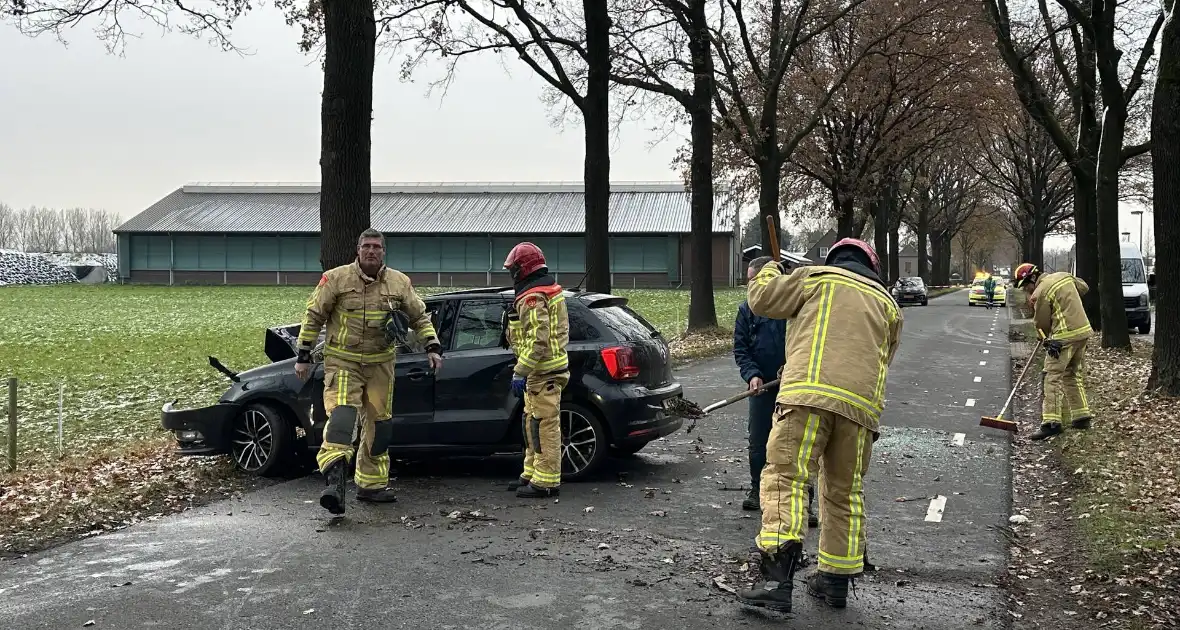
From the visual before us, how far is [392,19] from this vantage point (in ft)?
63.1

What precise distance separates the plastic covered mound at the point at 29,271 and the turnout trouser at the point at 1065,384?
7670 centimetres

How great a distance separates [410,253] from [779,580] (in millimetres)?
67612

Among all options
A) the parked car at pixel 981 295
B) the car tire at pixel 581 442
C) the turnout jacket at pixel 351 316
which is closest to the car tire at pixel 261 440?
the turnout jacket at pixel 351 316

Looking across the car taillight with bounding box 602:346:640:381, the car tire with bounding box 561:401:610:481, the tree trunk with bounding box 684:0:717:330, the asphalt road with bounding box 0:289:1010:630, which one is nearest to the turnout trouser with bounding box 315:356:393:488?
the asphalt road with bounding box 0:289:1010:630

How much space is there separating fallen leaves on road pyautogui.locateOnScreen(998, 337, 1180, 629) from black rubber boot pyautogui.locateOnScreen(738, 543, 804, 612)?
112 cm

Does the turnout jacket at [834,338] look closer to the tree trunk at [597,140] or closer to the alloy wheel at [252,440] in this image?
the alloy wheel at [252,440]

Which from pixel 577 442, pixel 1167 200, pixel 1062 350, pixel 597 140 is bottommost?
pixel 577 442

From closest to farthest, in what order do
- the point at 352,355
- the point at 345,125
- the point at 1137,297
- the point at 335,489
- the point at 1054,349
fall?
the point at 335,489 → the point at 352,355 → the point at 345,125 → the point at 1054,349 → the point at 1137,297

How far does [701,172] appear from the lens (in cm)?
2338

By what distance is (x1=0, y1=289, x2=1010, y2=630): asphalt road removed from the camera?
16.3 feet

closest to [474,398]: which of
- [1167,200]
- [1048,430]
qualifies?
[1048,430]

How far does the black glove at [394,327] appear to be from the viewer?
7.33m

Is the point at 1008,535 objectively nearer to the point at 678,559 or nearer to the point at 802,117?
the point at 678,559

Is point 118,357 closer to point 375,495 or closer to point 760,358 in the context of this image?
point 375,495
